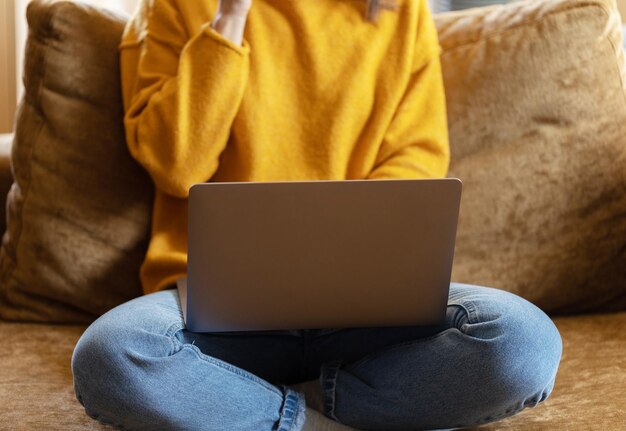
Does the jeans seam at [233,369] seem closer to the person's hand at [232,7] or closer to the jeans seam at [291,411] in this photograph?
the jeans seam at [291,411]

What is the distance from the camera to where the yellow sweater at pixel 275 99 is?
137cm

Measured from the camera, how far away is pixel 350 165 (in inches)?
58.0

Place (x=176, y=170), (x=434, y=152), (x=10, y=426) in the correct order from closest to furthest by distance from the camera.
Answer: (x=10, y=426) < (x=176, y=170) < (x=434, y=152)

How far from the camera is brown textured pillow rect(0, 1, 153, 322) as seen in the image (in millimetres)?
1444

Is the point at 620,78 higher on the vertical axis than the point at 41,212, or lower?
higher

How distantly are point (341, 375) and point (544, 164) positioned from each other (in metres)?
0.57

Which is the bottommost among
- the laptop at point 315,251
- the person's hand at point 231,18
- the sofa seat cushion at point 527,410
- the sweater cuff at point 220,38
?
the sofa seat cushion at point 527,410

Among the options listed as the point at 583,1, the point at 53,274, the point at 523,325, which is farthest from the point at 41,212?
the point at 583,1

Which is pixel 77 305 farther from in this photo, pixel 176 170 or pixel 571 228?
pixel 571 228

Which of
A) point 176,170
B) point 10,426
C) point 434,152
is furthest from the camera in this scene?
point 434,152

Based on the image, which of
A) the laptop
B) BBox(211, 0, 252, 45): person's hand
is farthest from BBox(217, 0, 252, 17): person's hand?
the laptop

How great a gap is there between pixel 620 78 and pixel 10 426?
112cm

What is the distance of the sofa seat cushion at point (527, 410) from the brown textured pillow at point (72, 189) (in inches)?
2.9

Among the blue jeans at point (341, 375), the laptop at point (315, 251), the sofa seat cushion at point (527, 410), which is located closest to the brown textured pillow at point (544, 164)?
the sofa seat cushion at point (527, 410)
